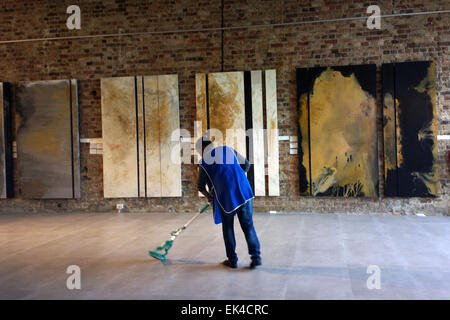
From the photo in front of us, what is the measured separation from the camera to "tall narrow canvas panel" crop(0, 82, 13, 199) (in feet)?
29.3

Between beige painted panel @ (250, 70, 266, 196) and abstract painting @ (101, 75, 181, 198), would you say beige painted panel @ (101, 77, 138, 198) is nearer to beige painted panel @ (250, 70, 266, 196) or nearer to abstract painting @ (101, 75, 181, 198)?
abstract painting @ (101, 75, 181, 198)

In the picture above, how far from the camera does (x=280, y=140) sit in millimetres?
8117

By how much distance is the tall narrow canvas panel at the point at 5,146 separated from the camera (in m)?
8.93

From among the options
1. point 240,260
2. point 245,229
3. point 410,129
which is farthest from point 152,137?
point 410,129

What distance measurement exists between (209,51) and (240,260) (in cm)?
A: 485

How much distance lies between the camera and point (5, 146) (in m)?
8.95

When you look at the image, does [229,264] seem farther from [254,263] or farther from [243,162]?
[243,162]

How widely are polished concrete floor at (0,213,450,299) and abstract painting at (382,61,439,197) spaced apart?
0.66 meters

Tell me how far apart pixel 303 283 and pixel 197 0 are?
20.8 feet

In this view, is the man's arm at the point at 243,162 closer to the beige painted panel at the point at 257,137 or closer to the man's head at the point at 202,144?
the man's head at the point at 202,144

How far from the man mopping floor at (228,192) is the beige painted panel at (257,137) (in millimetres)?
3537

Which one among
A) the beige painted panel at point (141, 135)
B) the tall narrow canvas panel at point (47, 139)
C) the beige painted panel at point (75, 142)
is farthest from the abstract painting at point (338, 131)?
the tall narrow canvas panel at point (47, 139)

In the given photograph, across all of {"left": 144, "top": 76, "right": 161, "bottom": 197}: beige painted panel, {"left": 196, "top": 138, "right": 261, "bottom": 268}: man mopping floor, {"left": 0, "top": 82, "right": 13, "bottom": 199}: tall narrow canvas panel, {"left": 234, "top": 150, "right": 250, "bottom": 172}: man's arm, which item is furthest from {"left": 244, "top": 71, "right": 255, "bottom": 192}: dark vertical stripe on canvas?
{"left": 0, "top": 82, "right": 13, "bottom": 199}: tall narrow canvas panel

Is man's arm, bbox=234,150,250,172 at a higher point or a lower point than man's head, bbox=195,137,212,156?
lower
